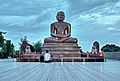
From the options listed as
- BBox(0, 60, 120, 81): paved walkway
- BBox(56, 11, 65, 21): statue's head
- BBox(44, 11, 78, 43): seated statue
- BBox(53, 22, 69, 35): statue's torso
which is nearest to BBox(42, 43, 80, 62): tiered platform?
BBox(44, 11, 78, 43): seated statue

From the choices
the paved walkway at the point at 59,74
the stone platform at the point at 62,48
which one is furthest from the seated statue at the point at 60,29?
the paved walkway at the point at 59,74

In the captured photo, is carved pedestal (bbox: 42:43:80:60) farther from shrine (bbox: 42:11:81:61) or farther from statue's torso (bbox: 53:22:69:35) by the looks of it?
Result: statue's torso (bbox: 53:22:69:35)

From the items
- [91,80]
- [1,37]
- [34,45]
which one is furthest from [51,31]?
[34,45]

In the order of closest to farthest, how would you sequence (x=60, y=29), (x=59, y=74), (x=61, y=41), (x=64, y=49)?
(x=59, y=74)
(x=64, y=49)
(x=61, y=41)
(x=60, y=29)

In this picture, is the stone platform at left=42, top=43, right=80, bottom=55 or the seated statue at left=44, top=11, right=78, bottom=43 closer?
the stone platform at left=42, top=43, right=80, bottom=55

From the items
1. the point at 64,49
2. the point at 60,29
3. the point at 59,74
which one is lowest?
the point at 59,74

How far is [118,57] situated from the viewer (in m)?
34.4

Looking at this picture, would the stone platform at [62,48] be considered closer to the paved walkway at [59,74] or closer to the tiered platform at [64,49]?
the tiered platform at [64,49]

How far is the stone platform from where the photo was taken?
29773 mm

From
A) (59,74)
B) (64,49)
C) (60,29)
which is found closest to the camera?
(59,74)

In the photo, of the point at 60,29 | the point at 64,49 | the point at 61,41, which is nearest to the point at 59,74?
the point at 64,49

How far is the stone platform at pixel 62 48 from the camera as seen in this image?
2977 centimetres

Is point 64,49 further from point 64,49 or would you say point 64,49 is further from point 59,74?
point 59,74

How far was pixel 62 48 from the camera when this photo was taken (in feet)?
98.1
